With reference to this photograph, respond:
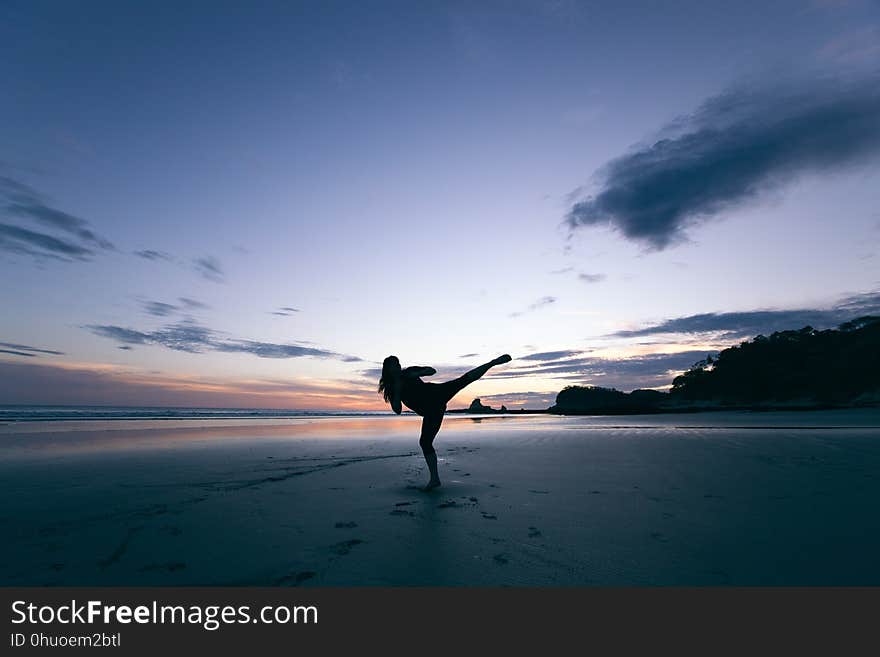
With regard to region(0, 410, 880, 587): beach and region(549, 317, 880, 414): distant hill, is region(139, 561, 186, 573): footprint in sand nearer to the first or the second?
region(0, 410, 880, 587): beach

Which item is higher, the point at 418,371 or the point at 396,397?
the point at 418,371

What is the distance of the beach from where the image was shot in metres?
3.27

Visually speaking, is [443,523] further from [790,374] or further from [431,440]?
[790,374]

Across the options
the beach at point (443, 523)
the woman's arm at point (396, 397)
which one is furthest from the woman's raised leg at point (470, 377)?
the beach at point (443, 523)

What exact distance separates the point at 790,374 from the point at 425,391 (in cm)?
8787

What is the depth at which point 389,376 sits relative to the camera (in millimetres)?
6973

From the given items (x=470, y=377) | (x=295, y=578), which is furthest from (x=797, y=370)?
(x=295, y=578)

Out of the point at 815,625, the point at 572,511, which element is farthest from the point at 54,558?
the point at 815,625

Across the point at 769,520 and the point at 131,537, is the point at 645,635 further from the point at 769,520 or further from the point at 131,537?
the point at 131,537

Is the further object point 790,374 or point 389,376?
A: point 790,374

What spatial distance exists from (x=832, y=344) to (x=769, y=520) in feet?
304

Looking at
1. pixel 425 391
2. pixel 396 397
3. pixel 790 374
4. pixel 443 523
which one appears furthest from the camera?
pixel 790 374

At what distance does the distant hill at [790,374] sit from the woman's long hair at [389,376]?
188ft

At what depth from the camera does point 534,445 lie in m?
13.6
